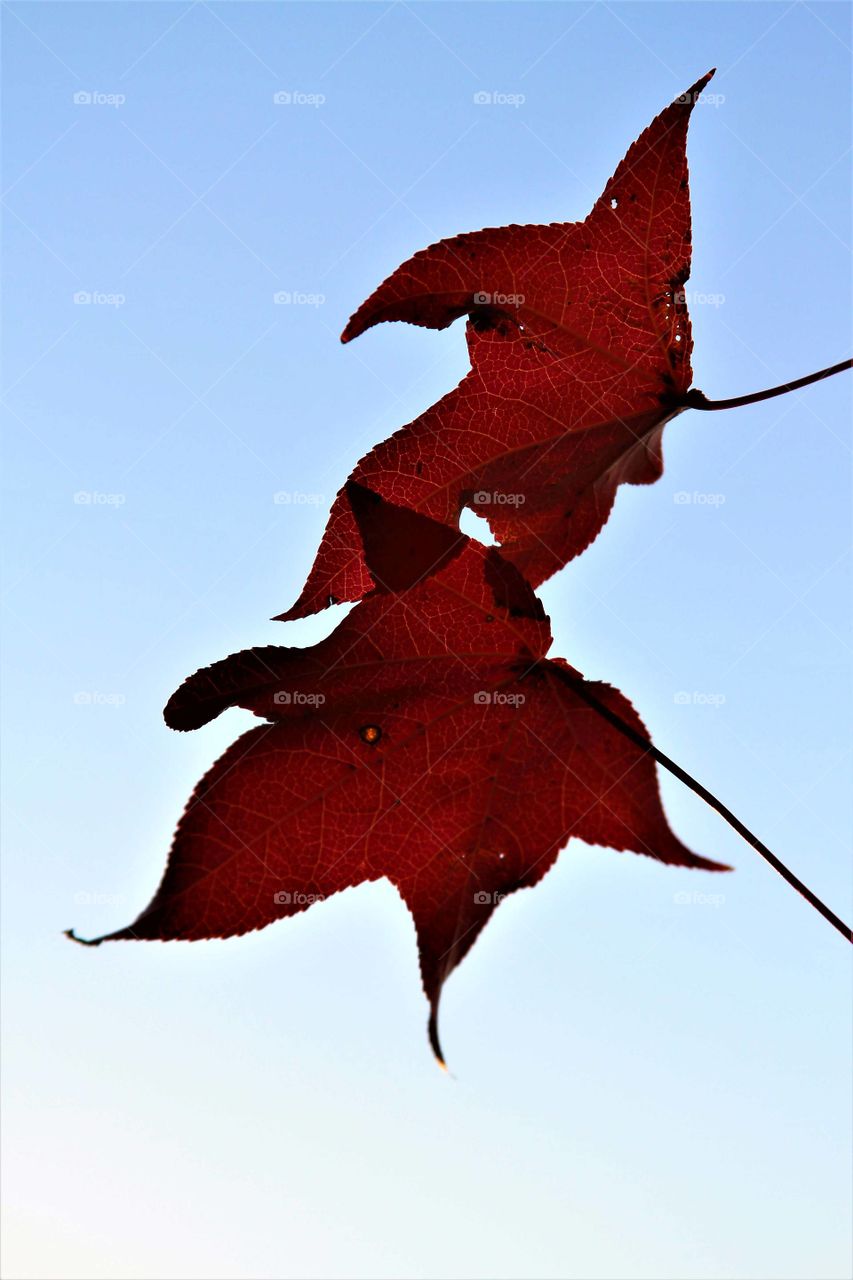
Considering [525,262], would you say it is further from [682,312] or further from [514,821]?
[514,821]

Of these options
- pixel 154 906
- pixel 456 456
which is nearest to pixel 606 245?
pixel 456 456

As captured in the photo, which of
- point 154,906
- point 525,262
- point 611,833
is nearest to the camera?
point 154,906

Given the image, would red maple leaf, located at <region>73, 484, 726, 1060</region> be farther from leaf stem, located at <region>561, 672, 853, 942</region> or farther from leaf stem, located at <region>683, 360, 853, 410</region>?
leaf stem, located at <region>683, 360, 853, 410</region>

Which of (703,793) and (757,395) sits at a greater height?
(757,395)

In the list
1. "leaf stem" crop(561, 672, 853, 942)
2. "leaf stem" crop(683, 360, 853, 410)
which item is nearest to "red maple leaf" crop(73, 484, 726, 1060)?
"leaf stem" crop(561, 672, 853, 942)

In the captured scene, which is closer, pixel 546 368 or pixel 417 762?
pixel 417 762

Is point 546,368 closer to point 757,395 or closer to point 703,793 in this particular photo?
point 757,395

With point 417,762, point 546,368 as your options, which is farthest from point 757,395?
point 417,762
